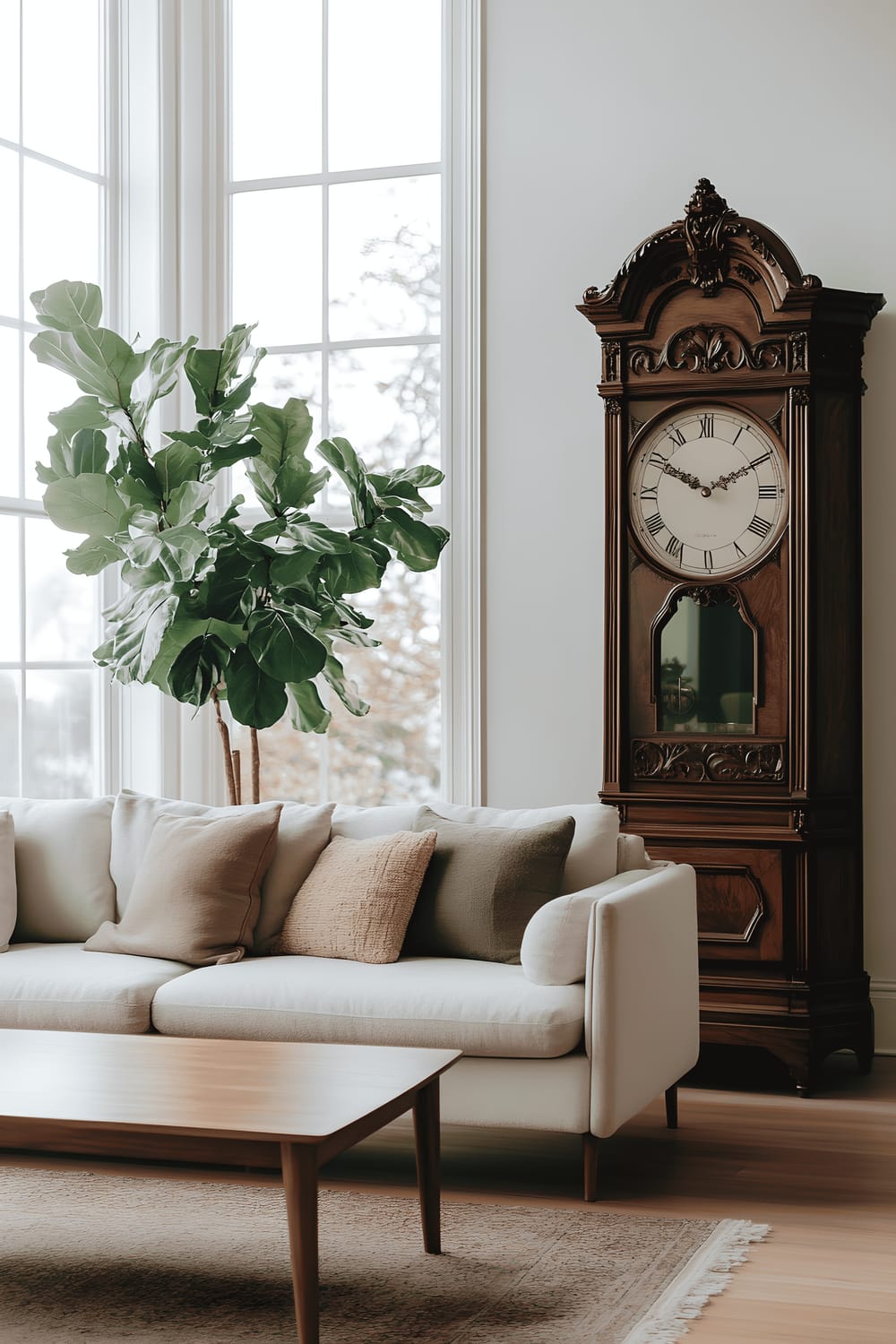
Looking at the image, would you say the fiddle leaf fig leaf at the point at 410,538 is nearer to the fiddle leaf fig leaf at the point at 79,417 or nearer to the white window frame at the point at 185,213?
the white window frame at the point at 185,213

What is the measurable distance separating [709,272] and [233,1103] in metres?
2.78

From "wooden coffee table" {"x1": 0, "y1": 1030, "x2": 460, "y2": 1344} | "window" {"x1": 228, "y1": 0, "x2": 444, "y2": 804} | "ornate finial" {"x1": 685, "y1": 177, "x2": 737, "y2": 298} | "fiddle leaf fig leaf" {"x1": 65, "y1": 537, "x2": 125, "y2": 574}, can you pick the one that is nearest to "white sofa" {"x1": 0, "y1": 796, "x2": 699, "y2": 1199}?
"wooden coffee table" {"x1": 0, "y1": 1030, "x2": 460, "y2": 1344}

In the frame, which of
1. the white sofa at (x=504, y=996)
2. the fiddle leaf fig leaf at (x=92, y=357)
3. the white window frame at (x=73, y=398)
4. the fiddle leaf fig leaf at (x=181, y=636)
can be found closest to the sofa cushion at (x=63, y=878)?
the white sofa at (x=504, y=996)

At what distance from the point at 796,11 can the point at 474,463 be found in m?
1.71

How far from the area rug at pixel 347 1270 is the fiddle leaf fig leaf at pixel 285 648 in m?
1.44

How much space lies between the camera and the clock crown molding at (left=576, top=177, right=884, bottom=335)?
4.21 m

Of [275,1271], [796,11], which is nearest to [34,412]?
[796,11]

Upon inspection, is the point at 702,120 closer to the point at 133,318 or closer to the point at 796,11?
the point at 796,11

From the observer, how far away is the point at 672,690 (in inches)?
173

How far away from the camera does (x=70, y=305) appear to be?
14.1ft

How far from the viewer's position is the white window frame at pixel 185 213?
16.9ft

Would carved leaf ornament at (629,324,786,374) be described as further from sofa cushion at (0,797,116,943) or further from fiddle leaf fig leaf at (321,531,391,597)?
sofa cushion at (0,797,116,943)

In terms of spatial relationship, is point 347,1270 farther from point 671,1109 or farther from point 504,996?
point 671,1109

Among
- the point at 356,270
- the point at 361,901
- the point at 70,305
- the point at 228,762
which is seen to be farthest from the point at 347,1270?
the point at 356,270
